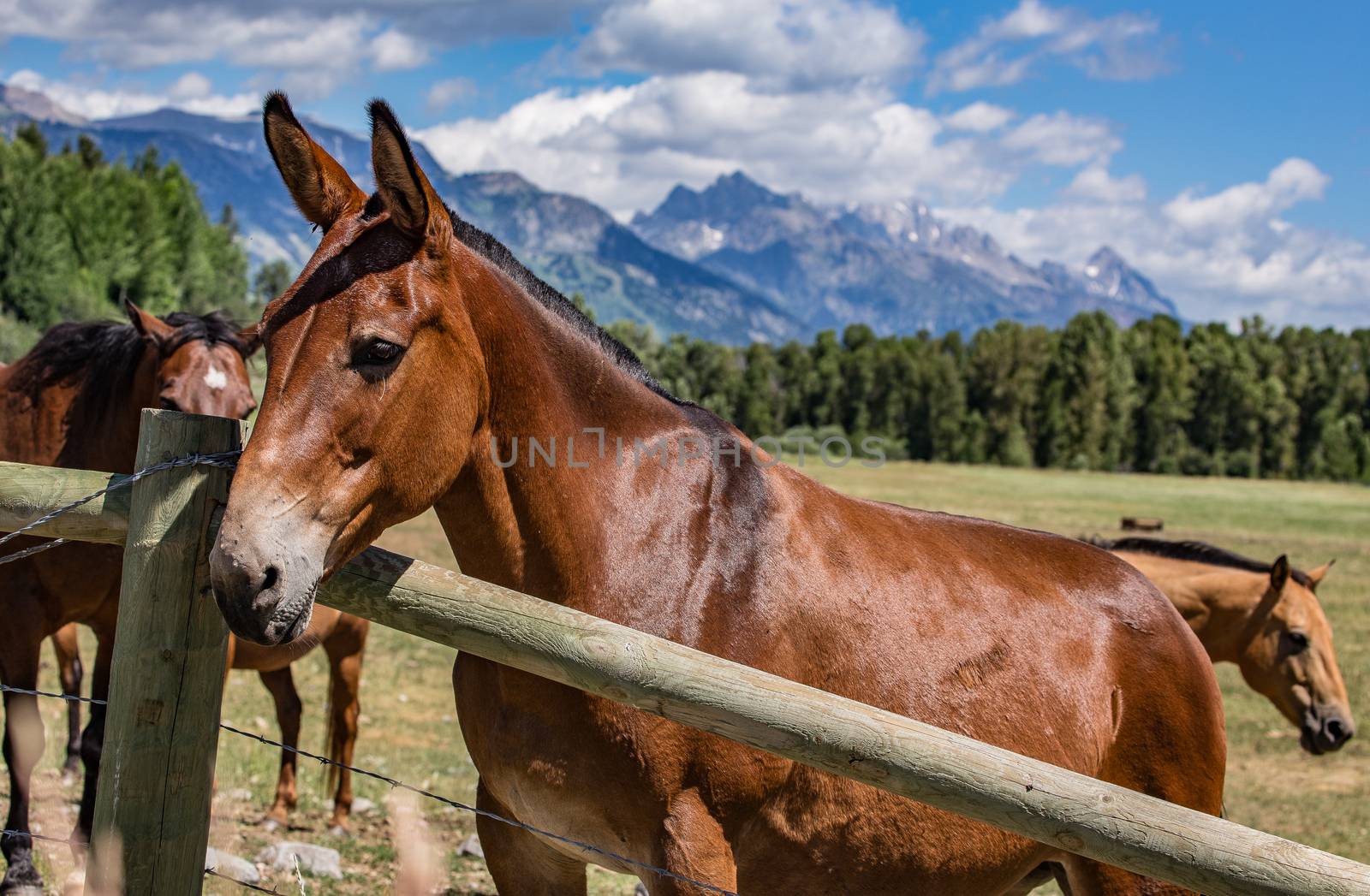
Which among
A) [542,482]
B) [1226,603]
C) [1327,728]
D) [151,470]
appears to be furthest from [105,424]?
[1327,728]

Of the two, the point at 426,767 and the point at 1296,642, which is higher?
the point at 1296,642

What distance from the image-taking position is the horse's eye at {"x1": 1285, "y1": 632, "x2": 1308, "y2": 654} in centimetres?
652

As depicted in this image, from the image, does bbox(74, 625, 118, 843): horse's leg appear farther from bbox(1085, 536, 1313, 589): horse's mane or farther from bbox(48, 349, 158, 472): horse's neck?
bbox(1085, 536, 1313, 589): horse's mane

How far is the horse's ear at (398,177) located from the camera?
7.07 ft

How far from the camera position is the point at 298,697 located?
6656mm

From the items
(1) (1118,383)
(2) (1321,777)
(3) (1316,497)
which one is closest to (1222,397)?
(1) (1118,383)

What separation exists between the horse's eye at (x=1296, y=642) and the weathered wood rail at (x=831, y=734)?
5.49 m

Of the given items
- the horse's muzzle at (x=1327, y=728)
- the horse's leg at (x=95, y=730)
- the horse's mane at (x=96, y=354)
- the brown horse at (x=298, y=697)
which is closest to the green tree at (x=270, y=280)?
the brown horse at (x=298, y=697)

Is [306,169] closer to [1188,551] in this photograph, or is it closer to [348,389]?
[348,389]

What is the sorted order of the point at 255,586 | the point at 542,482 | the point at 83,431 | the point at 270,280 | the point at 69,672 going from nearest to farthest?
the point at 255,586
the point at 542,482
the point at 83,431
the point at 69,672
the point at 270,280

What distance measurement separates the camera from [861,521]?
310 centimetres

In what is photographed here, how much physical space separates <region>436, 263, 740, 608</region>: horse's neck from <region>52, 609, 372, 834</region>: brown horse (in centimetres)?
388

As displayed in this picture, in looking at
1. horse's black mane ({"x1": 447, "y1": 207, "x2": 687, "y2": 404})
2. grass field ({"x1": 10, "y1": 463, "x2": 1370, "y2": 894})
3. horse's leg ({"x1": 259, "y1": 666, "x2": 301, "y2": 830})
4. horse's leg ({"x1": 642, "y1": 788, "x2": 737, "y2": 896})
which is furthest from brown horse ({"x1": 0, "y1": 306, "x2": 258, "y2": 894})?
horse's leg ({"x1": 642, "y1": 788, "x2": 737, "y2": 896})

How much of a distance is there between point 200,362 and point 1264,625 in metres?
6.54
